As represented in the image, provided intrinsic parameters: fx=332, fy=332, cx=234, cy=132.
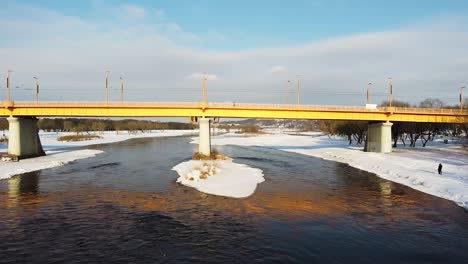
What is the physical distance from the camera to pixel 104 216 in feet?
67.7

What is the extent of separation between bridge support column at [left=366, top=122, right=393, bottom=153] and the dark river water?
106ft

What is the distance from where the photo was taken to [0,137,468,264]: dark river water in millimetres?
14586

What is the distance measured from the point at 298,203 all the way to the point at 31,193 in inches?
863

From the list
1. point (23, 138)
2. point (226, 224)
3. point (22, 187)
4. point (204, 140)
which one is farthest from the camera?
point (23, 138)

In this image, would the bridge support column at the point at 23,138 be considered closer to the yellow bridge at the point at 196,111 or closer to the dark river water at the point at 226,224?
the yellow bridge at the point at 196,111

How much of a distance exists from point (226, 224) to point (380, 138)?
5177cm

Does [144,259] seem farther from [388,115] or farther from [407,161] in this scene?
[388,115]

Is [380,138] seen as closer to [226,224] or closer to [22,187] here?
[226,224]

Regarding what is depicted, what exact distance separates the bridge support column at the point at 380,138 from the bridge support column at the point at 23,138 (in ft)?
202

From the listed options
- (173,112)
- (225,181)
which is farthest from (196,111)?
(225,181)

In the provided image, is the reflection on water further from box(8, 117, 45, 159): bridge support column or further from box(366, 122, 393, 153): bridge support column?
box(366, 122, 393, 153): bridge support column

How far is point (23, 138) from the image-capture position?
55.5 metres

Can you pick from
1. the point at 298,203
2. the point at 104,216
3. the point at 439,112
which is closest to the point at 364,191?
the point at 298,203

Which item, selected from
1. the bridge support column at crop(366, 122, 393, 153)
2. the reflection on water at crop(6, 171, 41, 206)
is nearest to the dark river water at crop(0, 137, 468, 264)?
the reflection on water at crop(6, 171, 41, 206)
